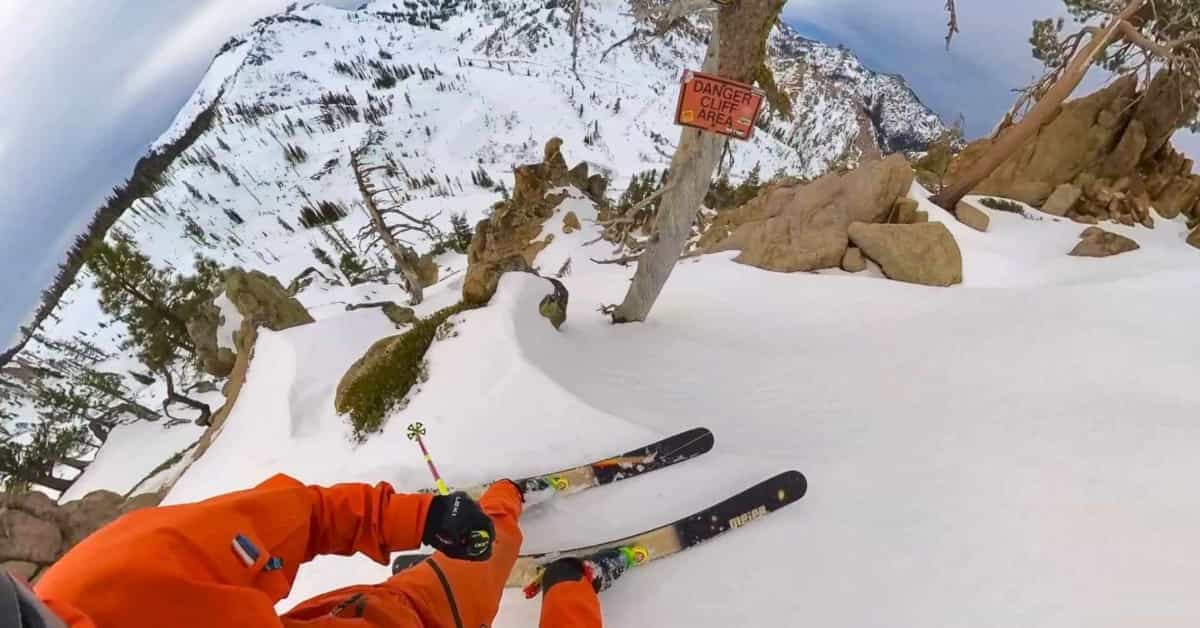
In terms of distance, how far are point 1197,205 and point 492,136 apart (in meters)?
162

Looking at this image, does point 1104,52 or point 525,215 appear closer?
point 1104,52

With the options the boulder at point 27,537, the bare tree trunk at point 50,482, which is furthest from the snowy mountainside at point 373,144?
the boulder at point 27,537

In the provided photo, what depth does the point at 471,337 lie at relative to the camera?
6.90m

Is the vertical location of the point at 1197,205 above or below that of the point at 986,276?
above

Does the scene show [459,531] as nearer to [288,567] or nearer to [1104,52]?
[288,567]

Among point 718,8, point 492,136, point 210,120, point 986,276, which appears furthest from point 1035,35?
point 210,120

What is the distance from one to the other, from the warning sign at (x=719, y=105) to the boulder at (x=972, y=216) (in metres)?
12.6

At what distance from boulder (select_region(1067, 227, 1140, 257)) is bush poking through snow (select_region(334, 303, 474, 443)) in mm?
14635

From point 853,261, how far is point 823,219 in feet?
4.86

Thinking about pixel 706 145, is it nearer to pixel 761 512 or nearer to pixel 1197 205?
pixel 761 512

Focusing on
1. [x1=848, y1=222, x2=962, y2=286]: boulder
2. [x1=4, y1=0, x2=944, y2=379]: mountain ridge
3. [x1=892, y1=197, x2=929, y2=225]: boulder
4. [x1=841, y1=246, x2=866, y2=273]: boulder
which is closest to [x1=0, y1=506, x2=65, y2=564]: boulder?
[x1=841, y1=246, x2=866, y2=273]: boulder

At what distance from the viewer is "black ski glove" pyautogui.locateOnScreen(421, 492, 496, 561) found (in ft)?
9.89

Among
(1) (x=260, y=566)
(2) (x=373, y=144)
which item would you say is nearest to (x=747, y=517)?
(1) (x=260, y=566)

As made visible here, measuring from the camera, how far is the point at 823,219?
1249 cm
